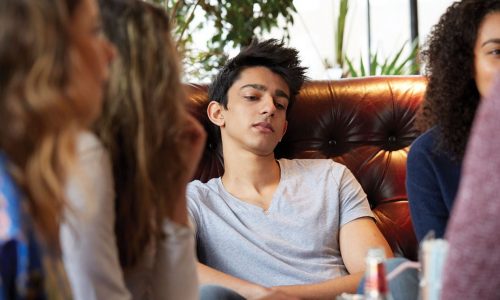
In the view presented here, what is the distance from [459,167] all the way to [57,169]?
1308 mm

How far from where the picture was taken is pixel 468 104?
6.73 feet

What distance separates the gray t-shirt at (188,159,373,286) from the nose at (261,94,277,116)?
206 mm

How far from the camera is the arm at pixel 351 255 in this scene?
2.16m

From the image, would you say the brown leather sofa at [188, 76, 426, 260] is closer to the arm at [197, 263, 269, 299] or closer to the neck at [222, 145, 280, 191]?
the neck at [222, 145, 280, 191]

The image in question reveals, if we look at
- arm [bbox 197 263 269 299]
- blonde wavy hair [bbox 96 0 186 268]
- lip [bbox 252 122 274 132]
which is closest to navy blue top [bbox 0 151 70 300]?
blonde wavy hair [bbox 96 0 186 268]

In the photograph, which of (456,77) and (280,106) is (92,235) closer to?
(456,77)

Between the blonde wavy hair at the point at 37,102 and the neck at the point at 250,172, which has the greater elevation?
the blonde wavy hair at the point at 37,102

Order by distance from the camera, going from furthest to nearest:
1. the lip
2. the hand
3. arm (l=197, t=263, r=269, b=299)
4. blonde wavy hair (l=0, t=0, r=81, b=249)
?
the lip
arm (l=197, t=263, r=269, b=299)
the hand
blonde wavy hair (l=0, t=0, r=81, b=249)

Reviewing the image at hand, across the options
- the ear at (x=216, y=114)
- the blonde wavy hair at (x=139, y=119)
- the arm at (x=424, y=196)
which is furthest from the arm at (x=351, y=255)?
the blonde wavy hair at (x=139, y=119)

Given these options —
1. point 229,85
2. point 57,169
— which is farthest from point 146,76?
point 229,85

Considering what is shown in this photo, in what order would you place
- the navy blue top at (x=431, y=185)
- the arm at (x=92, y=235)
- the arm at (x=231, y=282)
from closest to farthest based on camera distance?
the arm at (x=92, y=235) → the navy blue top at (x=431, y=185) → the arm at (x=231, y=282)

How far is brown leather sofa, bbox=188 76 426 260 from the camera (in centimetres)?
259

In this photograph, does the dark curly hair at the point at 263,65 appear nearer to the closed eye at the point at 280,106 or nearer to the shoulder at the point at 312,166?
the closed eye at the point at 280,106

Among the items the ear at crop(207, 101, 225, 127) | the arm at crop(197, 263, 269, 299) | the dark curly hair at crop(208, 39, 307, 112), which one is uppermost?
the dark curly hair at crop(208, 39, 307, 112)
